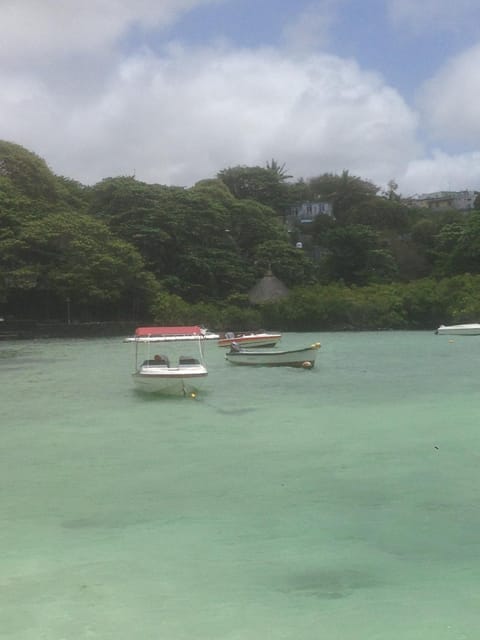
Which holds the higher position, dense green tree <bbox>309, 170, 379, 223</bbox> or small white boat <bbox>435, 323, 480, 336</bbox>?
dense green tree <bbox>309, 170, 379, 223</bbox>

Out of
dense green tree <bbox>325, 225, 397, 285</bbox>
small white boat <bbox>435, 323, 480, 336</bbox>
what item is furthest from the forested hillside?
small white boat <bbox>435, 323, 480, 336</bbox>

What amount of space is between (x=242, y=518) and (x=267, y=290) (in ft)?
117

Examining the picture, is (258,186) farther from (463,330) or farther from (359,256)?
(463,330)

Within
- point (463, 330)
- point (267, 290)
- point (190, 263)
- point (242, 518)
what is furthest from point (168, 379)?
point (267, 290)

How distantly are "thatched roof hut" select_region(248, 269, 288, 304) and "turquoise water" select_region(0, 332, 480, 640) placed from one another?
26.1 meters

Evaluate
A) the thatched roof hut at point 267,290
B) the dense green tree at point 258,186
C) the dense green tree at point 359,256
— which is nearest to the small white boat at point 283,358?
the thatched roof hut at point 267,290

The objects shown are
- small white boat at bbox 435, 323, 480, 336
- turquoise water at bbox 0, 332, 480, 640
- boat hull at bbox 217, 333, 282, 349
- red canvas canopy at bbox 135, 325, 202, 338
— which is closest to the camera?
turquoise water at bbox 0, 332, 480, 640

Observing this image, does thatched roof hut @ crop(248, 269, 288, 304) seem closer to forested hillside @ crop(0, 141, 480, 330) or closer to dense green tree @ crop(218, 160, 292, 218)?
forested hillside @ crop(0, 141, 480, 330)

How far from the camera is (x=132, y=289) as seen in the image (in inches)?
1565

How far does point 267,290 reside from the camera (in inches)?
1697

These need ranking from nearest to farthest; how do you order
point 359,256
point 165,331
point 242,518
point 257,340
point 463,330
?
point 242,518
point 165,331
point 257,340
point 463,330
point 359,256

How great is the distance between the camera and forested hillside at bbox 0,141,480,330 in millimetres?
37000

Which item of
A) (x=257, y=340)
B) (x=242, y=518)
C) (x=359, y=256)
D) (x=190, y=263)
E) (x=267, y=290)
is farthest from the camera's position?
(x=359, y=256)

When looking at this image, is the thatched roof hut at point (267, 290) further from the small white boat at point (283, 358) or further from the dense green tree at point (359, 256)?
the small white boat at point (283, 358)
